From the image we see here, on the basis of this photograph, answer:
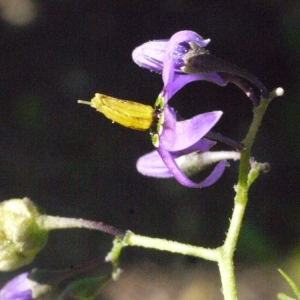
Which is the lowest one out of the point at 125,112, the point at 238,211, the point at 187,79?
the point at 238,211

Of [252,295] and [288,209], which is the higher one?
[288,209]

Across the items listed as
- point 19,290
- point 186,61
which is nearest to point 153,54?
point 186,61

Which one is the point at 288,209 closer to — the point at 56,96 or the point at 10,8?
the point at 56,96

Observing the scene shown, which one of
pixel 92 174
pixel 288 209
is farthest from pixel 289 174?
pixel 92 174

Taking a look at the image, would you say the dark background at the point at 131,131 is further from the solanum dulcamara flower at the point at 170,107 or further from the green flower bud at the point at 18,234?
the solanum dulcamara flower at the point at 170,107

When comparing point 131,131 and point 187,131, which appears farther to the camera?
point 131,131

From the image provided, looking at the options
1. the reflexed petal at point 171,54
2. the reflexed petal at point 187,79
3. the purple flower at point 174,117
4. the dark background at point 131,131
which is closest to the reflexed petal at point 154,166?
the purple flower at point 174,117

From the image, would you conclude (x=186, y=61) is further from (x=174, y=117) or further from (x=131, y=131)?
(x=131, y=131)
